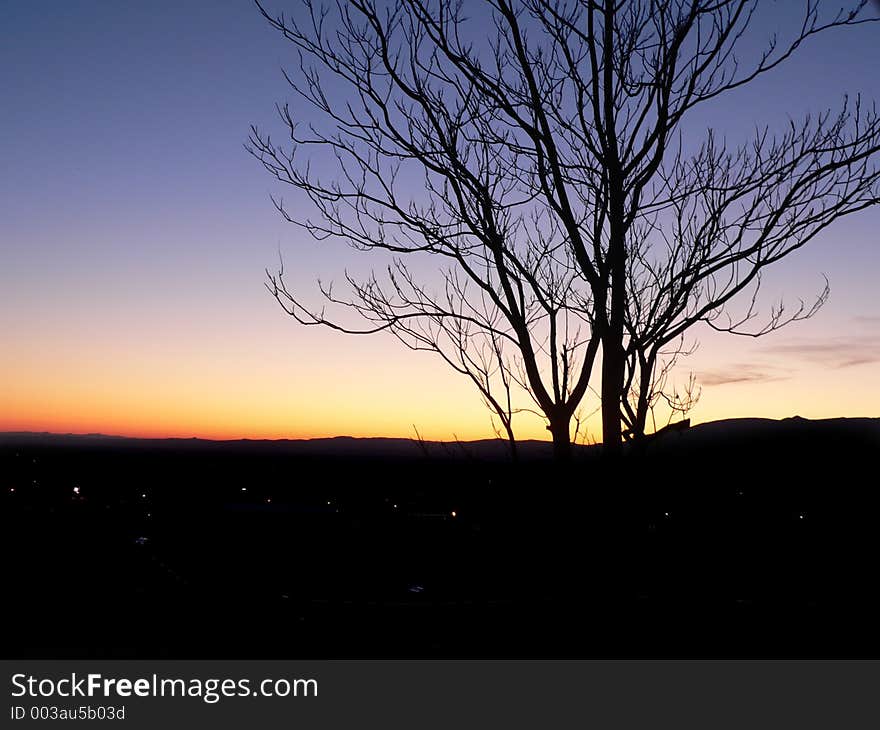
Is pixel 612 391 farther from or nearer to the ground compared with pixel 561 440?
farther from the ground

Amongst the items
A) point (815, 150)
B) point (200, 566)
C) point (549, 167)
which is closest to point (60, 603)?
point (549, 167)

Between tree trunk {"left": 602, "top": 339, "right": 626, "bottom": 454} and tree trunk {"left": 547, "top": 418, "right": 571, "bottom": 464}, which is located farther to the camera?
tree trunk {"left": 547, "top": 418, "right": 571, "bottom": 464}

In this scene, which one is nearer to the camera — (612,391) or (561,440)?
(612,391)

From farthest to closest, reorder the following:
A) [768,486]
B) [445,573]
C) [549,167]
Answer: [768,486]
[445,573]
[549,167]

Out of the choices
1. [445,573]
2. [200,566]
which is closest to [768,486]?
[445,573]

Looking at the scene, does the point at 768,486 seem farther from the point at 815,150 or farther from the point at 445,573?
the point at 815,150

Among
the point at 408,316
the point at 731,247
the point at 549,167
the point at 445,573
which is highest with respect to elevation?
the point at 549,167

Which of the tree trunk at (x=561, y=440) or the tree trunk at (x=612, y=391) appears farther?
the tree trunk at (x=561, y=440)

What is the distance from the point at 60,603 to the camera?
15.0 feet

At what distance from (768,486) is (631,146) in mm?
30696

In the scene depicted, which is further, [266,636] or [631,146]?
[631,146]

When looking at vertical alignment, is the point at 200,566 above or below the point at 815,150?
below
